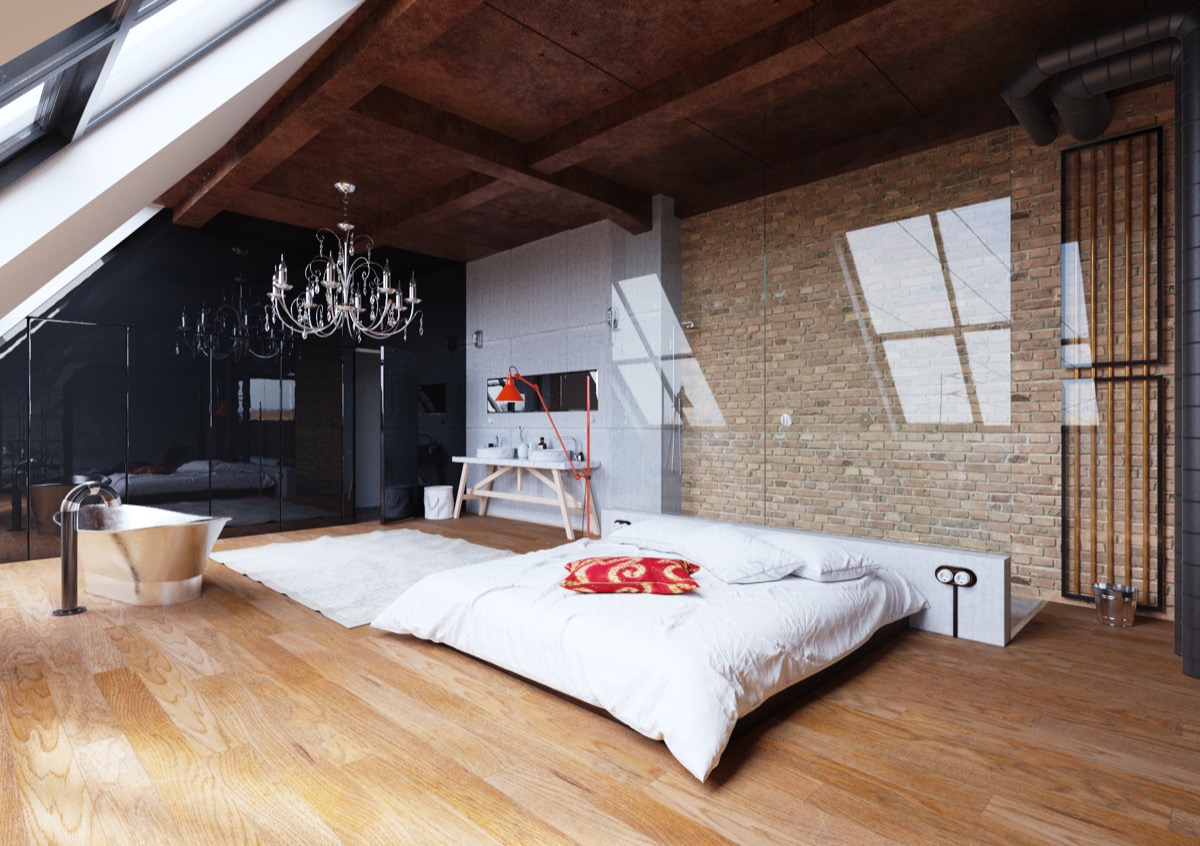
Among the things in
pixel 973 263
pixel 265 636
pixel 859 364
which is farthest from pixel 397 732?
pixel 973 263

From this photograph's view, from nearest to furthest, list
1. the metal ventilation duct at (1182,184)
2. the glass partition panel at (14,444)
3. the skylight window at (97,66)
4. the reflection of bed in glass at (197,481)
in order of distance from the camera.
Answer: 1. the skylight window at (97,66)
2. the metal ventilation duct at (1182,184)
3. the glass partition panel at (14,444)
4. the reflection of bed in glass at (197,481)

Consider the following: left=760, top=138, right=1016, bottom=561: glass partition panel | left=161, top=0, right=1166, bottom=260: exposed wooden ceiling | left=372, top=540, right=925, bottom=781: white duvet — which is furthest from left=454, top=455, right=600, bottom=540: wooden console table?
left=372, top=540, right=925, bottom=781: white duvet

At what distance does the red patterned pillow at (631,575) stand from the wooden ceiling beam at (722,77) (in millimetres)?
2544

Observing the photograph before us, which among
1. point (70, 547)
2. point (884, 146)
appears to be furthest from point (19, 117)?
point (884, 146)

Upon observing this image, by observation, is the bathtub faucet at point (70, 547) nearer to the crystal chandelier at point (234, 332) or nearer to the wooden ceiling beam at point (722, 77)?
the crystal chandelier at point (234, 332)

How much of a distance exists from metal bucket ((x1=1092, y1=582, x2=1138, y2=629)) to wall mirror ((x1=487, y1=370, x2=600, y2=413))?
4193 millimetres

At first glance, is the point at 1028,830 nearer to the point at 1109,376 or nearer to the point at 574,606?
the point at 574,606

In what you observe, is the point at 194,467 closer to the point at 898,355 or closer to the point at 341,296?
the point at 341,296

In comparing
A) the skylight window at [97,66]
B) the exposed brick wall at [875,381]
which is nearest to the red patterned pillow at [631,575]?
the exposed brick wall at [875,381]

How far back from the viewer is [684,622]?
236 centimetres

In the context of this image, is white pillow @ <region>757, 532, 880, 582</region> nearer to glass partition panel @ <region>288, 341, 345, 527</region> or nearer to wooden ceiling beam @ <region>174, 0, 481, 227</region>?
wooden ceiling beam @ <region>174, 0, 481, 227</region>

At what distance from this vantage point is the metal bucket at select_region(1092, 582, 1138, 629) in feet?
11.0

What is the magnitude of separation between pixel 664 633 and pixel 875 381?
1.99m

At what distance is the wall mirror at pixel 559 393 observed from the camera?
21.5ft
